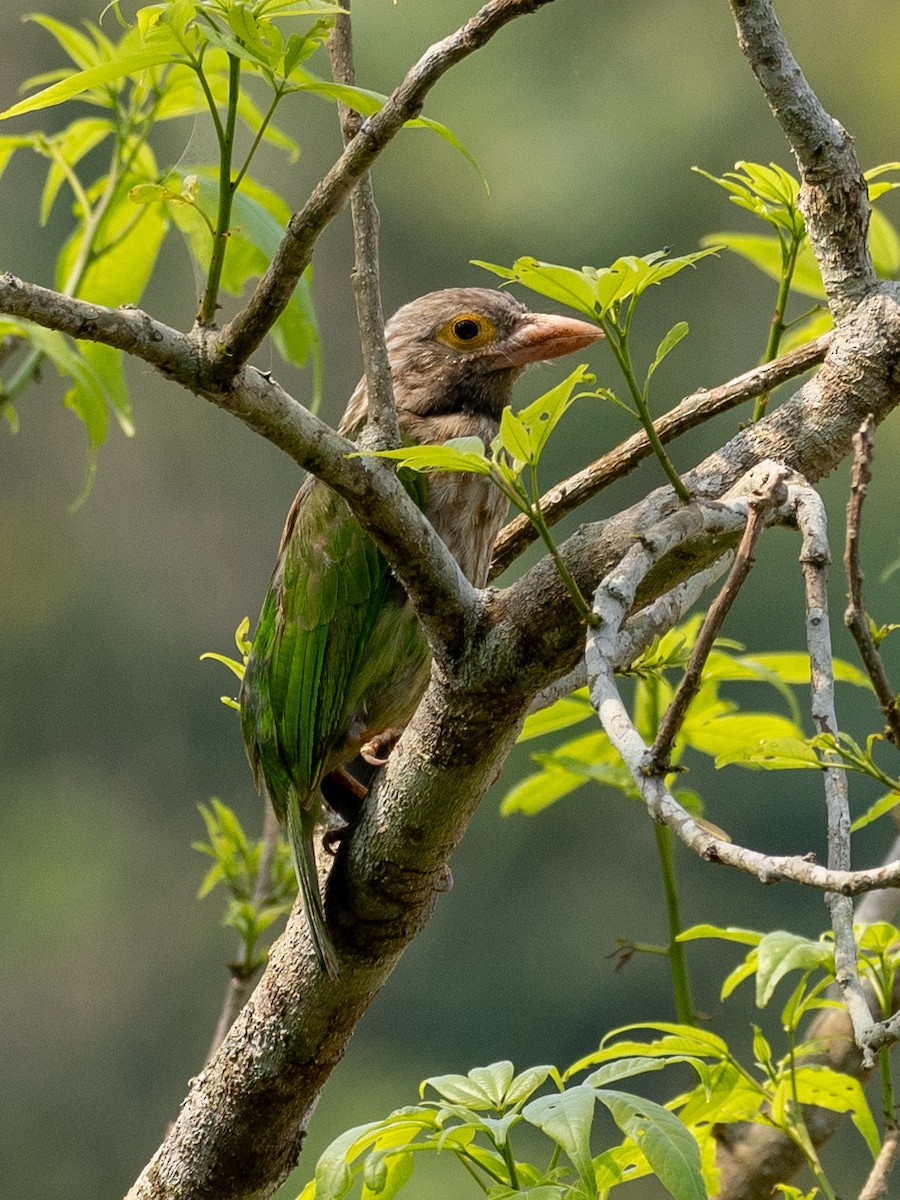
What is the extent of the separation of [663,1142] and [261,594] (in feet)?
30.3

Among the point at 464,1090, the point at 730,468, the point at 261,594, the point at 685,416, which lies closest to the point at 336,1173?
the point at 464,1090

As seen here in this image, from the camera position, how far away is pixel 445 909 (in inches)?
402

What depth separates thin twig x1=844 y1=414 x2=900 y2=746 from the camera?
3.13 feet

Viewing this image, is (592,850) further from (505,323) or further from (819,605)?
(819,605)

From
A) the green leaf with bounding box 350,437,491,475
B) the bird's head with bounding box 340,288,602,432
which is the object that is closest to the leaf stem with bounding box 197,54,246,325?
the green leaf with bounding box 350,437,491,475

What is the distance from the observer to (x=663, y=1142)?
3.78ft

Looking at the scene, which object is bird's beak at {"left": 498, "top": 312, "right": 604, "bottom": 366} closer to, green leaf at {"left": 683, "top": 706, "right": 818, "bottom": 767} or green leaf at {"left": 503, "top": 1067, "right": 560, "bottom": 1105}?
green leaf at {"left": 683, "top": 706, "right": 818, "bottom": 767}

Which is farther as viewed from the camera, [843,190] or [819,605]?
[843,190]

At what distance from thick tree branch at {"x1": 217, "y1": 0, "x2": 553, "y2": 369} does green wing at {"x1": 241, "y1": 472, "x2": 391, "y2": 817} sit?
0.81m

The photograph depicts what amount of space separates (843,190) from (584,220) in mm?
9422

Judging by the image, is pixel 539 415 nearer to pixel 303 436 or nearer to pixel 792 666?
pixel 303 436

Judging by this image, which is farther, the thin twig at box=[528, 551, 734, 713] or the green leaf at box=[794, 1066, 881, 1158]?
the thin twig at box=[528, 551, 734, 713]

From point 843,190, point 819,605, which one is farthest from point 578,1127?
point 843,190

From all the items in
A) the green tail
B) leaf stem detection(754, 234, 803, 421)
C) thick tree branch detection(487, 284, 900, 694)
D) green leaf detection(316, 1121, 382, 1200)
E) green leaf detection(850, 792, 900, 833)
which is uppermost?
leaf stem detection(754, 234, 803, 421)
